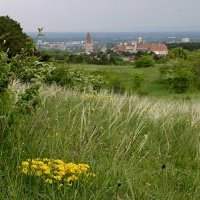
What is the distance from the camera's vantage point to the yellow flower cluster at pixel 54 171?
10.3 feet

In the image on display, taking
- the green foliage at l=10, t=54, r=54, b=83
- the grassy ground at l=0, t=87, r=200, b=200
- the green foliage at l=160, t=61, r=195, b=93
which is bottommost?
the green foliage at l=160, t=61, r=195, b=93

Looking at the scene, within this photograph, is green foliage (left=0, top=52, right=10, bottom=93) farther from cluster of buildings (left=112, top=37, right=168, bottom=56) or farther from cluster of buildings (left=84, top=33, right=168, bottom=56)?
cluster of buildings (left=112, top=37, right=168, bottom=56)

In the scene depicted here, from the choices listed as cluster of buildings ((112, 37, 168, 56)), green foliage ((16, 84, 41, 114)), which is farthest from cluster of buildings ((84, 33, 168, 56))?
green foliage ((16, 84, 41, 114))

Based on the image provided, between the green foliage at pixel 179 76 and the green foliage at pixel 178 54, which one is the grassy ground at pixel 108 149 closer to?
the green foliage at pixel 179 76

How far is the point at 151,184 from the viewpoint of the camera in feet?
12.2

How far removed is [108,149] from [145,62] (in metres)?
47.4

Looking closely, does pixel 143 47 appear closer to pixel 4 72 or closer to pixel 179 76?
pixel 179 76

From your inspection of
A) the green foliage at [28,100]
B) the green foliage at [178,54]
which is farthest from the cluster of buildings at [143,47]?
the green foliage at [28,100]

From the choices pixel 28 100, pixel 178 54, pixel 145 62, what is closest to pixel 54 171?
pixel 28 100

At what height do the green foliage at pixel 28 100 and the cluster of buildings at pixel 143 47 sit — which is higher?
the green foliage at pixel 28 100

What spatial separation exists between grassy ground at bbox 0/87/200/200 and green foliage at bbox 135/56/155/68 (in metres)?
45.4

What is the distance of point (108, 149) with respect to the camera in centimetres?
418

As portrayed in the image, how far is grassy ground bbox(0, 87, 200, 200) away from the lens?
329 cm

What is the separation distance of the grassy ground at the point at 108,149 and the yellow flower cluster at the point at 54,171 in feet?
0.18
